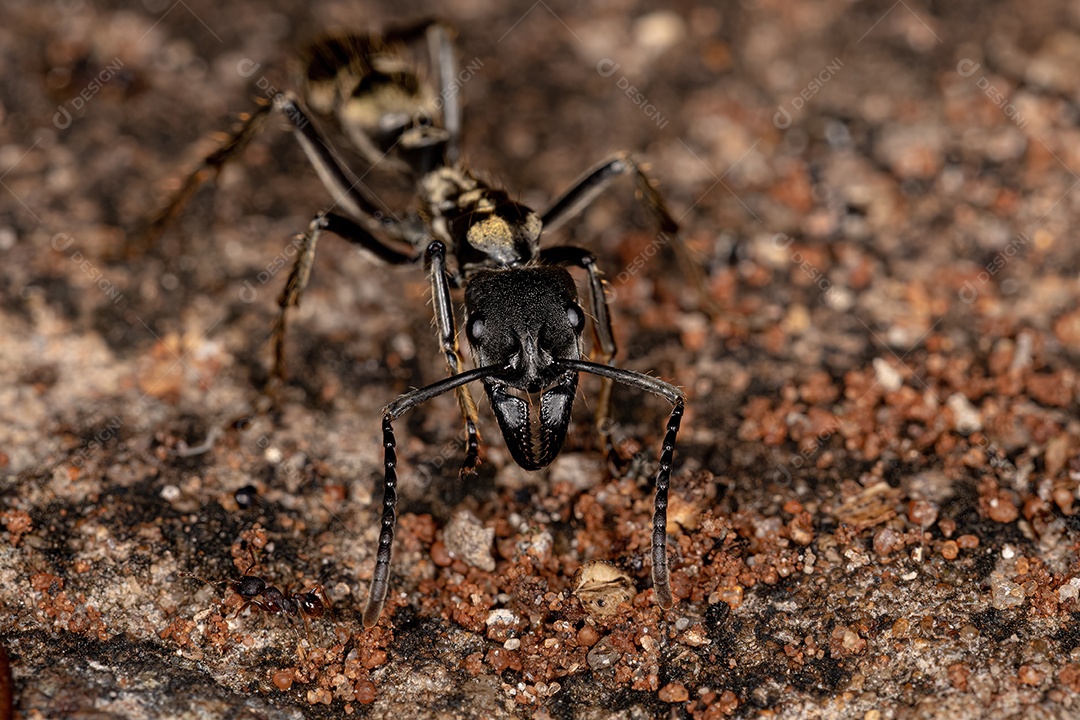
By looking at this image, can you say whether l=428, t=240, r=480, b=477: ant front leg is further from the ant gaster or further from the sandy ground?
the sandy ground

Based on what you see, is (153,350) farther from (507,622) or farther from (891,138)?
(891,138)

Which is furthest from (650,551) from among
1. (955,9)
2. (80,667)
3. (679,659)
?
(955,9)

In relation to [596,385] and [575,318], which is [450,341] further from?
[596,385]

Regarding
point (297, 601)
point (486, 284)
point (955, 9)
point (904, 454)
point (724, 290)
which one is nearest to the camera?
point (297, 601)

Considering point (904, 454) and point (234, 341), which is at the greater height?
point (234, 341)

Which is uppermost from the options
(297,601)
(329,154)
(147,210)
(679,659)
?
(329,154)

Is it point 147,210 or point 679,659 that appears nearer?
point 679,659

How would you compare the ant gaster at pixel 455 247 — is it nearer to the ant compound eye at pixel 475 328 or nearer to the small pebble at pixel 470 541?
the ant compound eye at pixel 475 328

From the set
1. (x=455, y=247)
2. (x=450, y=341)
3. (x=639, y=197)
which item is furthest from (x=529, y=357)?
(x=639, y=197)
